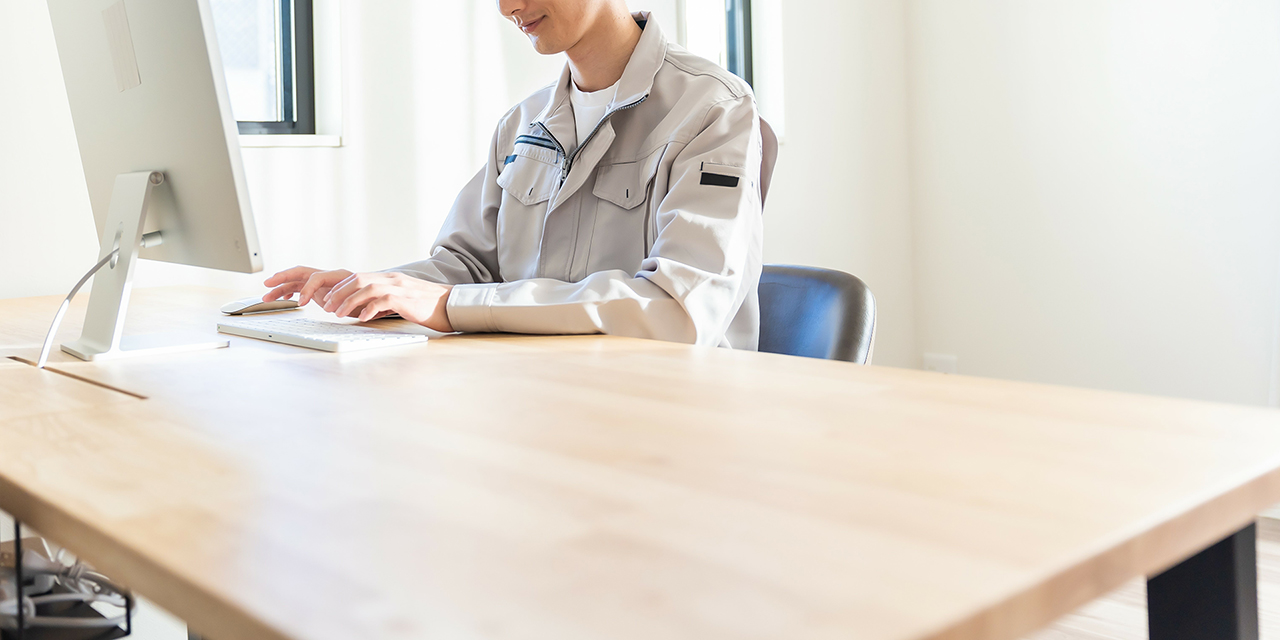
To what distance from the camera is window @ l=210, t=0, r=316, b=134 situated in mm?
2428

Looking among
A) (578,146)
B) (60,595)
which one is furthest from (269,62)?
(60,595)

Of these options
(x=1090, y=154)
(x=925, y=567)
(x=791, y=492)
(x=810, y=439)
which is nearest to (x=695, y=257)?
(x=810, y=439)

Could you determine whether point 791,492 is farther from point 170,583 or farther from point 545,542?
point 170,583

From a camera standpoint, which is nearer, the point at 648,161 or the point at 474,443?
the point at 474,443

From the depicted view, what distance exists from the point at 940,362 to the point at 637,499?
3.44 meters

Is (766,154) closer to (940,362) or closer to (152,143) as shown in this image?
(152,143)

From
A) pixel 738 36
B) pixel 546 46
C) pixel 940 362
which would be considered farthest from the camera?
pixel 940 362

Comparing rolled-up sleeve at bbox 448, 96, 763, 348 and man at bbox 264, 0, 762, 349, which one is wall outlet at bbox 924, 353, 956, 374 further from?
rolled-up sleeve at bbox 448, 96, 763, 348

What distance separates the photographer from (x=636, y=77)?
1392 mm

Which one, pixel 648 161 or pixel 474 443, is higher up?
pixel 648 161

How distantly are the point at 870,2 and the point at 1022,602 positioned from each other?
11.6ft

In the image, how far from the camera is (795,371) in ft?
2.66

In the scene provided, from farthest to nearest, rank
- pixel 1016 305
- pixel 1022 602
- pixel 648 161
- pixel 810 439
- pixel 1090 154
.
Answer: pixel 1016 305
pixel 1090 154
pixel 648 161
pixel 810 439
pixel 1022 602

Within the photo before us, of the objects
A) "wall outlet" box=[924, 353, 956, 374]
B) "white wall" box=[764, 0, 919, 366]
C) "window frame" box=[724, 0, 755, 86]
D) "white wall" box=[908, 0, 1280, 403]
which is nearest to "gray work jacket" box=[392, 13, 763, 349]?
"white wall" box=[764, 0, 919, 366]
